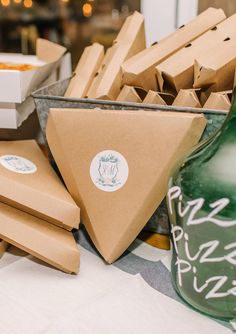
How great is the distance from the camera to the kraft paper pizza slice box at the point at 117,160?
0.77 meters

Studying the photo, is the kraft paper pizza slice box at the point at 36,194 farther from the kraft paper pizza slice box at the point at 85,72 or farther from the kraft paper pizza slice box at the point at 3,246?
the kraft paper pizza slice box at the point at 85,72

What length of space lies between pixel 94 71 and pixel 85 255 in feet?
1.33

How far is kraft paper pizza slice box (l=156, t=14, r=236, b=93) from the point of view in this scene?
0.86m

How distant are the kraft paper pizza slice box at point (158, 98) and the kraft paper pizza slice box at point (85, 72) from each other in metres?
0.17

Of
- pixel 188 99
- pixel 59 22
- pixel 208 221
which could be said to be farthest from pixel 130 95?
pixel 59 22

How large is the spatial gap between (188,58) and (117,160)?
246 mm

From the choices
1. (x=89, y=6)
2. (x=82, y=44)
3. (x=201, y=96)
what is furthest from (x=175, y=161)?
(x=89, y=6)

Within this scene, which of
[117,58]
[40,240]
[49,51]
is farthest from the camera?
[49,51]

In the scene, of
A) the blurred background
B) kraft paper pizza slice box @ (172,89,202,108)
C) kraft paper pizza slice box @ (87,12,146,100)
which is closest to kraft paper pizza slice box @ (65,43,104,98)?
kraft paper pizza slice box @ (87,12,146,100)

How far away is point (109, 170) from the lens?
2.64 feet

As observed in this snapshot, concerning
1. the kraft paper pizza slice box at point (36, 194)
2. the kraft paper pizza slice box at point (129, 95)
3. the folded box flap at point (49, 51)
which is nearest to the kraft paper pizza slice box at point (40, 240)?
the kraft paper pizza slice box at point (36, 194)

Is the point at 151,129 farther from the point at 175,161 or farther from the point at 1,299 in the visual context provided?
the point at 1,299

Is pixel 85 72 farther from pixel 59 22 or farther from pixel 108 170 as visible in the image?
pixel 59 22

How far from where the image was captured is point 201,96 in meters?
0.87
